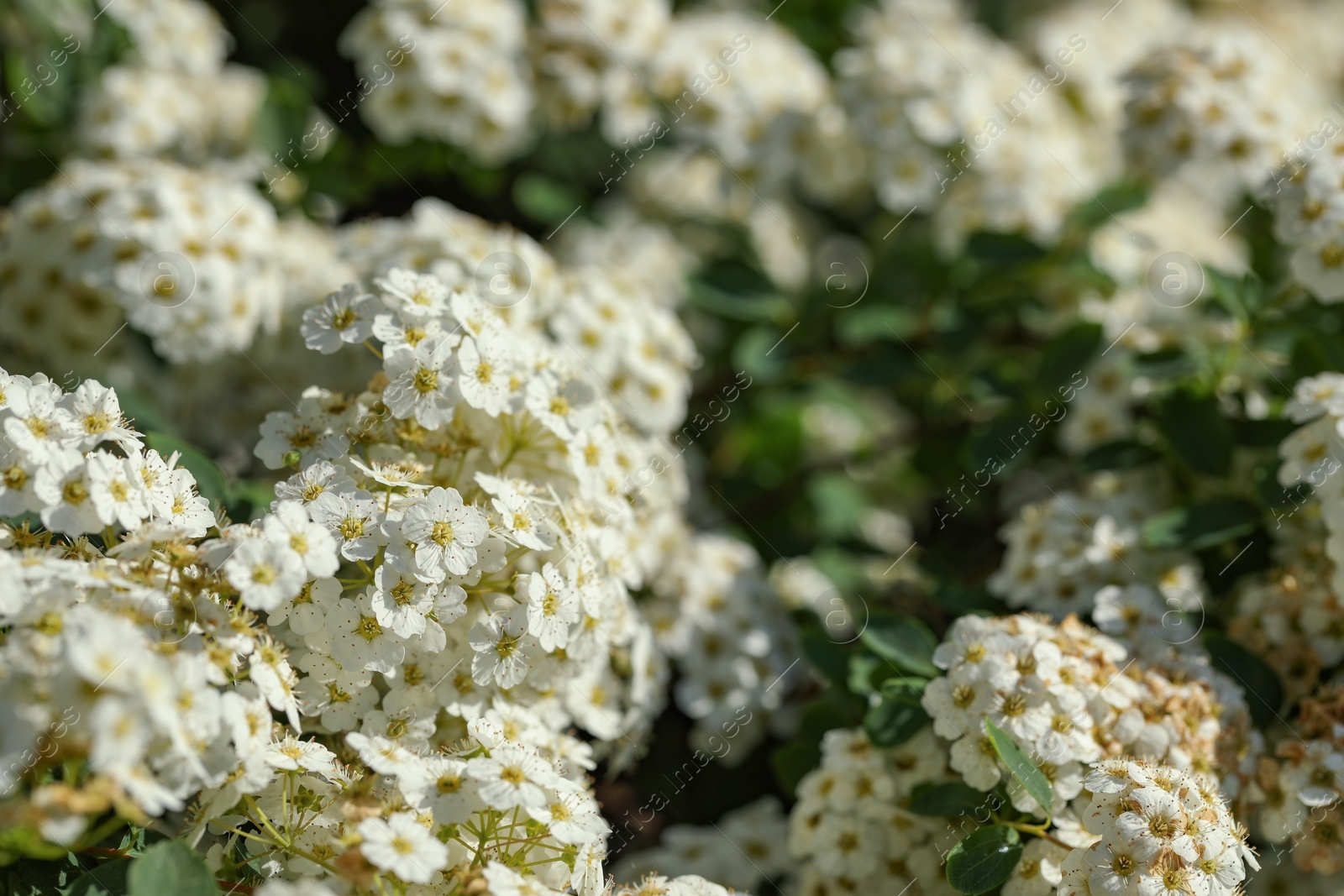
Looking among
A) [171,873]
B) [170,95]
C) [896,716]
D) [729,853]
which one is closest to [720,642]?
[729,853]

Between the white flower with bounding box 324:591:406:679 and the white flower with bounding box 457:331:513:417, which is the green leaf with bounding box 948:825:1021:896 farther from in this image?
the white flower with bounding box 457:331:513:417

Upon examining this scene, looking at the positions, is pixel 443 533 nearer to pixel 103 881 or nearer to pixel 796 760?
pixel 103 881

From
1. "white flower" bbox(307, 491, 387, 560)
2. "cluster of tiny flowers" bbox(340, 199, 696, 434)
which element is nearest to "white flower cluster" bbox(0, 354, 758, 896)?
"white flower" bbox(307, 491, 387, 560)

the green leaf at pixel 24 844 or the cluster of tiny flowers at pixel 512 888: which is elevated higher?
the cluster of tiny flowers at pixel 512 888

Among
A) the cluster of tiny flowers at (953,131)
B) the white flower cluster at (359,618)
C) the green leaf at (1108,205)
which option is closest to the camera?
the white flower cluster at (359,618)

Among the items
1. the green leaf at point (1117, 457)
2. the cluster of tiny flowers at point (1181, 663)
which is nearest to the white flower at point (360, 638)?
the cluster of tiny flowers at point (1181, 663)

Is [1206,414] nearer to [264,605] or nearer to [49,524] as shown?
[264,605]

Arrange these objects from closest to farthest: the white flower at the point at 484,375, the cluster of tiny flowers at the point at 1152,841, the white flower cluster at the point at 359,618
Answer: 1. the white flower cluster at the point at 359,618
2. the cluster of tiny flowers at the point at 1152,841
3. the white flower at the point at 484,375
